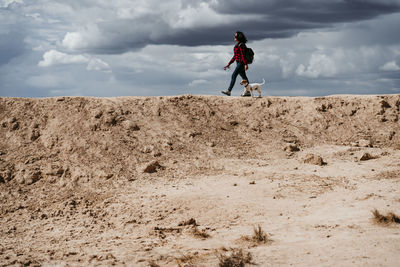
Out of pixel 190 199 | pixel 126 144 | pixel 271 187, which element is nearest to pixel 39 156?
pixel 126 144

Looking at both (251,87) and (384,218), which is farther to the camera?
(251,87)

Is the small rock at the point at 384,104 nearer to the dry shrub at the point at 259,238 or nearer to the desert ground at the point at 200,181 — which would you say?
the desert ground at the point at 200,181

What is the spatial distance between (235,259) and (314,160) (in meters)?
5.61

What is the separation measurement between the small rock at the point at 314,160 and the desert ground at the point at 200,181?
0.11 ft

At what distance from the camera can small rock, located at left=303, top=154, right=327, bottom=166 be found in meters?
10.2

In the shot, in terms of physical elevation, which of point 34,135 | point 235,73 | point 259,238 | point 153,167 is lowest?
point 259,238

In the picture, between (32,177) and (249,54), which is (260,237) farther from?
(249,54)

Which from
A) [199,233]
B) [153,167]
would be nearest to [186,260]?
[199,233]

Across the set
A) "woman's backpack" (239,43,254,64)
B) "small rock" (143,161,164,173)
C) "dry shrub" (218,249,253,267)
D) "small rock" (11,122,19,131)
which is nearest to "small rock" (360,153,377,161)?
"woman's backpack" (239,43,254,64)

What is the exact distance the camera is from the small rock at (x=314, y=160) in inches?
402

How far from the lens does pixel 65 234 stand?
6.89m

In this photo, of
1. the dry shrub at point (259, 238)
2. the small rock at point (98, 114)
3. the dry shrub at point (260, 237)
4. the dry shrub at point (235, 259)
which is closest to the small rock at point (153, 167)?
the small rock at point (98, 114)

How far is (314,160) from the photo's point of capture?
10.3 meters

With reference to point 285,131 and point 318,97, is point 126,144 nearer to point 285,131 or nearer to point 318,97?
point 285,131
